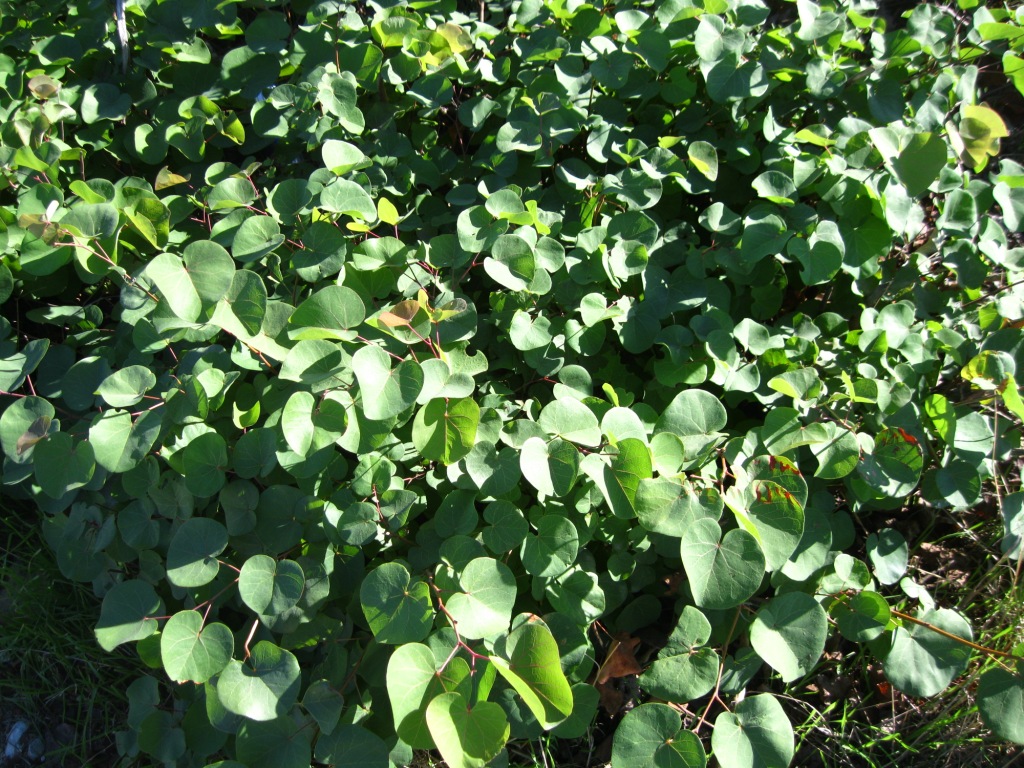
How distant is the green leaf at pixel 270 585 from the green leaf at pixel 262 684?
72mm

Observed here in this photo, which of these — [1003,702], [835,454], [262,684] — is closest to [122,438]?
[262,684]

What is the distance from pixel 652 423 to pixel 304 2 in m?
1.68

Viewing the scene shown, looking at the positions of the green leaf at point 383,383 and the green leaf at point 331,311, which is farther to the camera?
the green leaf at point 331,311

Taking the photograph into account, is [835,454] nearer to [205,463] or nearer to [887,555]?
[887,555]

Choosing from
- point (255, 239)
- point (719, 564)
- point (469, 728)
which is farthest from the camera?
point (255, 239)

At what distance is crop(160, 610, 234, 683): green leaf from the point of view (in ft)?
4.80

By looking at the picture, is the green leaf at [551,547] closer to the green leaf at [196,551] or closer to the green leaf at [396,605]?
the green leaf at [396,605]

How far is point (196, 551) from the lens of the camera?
1.56 m

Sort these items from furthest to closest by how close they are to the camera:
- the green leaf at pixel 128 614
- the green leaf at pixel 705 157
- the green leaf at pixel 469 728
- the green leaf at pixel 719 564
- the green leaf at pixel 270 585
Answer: the green leaf at pixel 705 157, the green leaf at pixel 128 614, the green leaf at pixel 270 585, the green leaf at pixel 719 564, the green leaf at pixel 469 728

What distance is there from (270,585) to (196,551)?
7.5 inches

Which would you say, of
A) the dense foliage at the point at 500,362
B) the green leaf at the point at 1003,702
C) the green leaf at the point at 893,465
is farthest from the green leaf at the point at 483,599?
the green leaf at the point at 1003,702

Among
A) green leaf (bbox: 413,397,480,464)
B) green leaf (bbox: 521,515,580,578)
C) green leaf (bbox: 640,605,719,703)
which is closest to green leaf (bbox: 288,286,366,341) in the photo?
green leaf (bbox: 413,397,480,464)

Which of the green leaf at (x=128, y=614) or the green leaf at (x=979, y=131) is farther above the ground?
the green leaf at (x=979, y=131)

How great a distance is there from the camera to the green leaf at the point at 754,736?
1.40m
